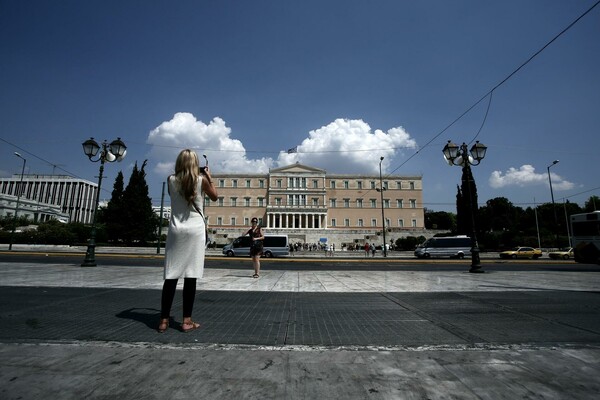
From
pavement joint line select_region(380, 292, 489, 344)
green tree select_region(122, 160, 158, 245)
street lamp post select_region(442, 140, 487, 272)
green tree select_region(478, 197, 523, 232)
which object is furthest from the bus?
green tree select_region(478, 197, 523, 232)

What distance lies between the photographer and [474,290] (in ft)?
19.2

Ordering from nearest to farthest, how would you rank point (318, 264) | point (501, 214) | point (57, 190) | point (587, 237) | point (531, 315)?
1. point (531, 315)
2. point (587, 237)
3. point (318, 264)
4. point (501, 214)
5. point (57, 190)

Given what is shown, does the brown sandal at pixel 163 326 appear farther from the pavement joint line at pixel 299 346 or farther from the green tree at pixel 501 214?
the green tree at pixel 501 214

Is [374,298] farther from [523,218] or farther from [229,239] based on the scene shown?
[523,218]

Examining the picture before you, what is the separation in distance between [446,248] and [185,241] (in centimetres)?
2987

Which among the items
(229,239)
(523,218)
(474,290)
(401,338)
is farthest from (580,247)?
(523,218)

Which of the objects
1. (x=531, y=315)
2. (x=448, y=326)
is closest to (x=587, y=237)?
(x=531, y=315)

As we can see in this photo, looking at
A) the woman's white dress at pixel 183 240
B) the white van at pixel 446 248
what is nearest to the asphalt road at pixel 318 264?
the woman's white dress at pixel 183 240

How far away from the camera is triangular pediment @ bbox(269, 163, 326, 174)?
73.6 metres

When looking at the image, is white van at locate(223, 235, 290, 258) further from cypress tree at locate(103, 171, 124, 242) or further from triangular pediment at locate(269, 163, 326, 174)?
triangular pediment at locate(269, 163, 326, 174)

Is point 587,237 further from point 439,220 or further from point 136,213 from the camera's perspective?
point 439,220

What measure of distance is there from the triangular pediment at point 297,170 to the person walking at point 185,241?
7088 centimetres

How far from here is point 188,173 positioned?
289cm

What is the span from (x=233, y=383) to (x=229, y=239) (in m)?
62.3
